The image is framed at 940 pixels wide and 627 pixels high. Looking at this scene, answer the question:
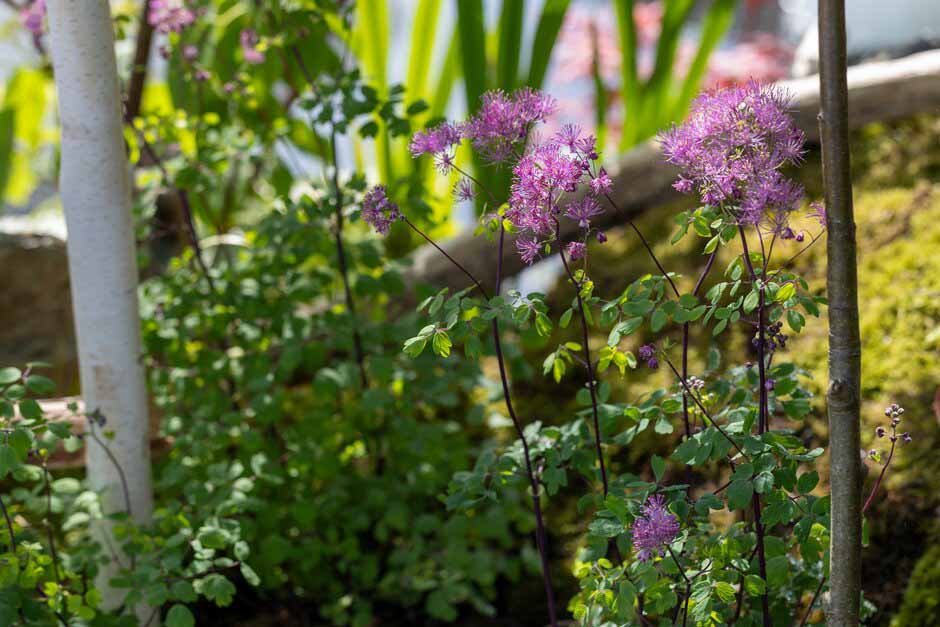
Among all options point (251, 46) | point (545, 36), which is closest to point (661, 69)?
point (545, 36)

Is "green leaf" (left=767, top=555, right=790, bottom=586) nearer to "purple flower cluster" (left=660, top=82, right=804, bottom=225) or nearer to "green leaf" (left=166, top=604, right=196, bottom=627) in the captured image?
"purple flower cluster" (left=660, top=82, right=804, bottom=225)

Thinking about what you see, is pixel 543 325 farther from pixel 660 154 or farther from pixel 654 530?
pixel 660 154

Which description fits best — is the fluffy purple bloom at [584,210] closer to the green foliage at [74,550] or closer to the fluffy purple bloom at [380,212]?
the fluffy purple bloom at [380,212]

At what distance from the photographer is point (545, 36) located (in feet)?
7.98

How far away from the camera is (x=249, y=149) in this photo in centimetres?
163

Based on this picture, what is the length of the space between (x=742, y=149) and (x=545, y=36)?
1.60 m

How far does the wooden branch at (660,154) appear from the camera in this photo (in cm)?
235

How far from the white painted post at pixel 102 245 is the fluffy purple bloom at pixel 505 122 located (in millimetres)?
741

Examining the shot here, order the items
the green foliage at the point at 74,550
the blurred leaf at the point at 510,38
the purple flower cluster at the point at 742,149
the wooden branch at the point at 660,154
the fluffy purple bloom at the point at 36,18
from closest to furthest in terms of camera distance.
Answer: the purple flower cluster at the point at 742,149 → the green foliage at the point at 74,550 → the fluffy purple bloom at the point at 36,18 → the wooden branch at the point at 660,154 → the blurred leaf at the point at 510,38

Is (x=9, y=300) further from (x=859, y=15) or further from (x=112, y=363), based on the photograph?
(x=859, y=15)

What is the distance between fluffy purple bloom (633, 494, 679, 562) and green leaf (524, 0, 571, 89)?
1.69 metres

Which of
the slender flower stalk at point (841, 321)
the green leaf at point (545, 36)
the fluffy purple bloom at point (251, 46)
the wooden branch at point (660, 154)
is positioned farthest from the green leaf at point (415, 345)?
the green leaf at point (545, 36)

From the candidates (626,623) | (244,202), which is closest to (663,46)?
(244,202)

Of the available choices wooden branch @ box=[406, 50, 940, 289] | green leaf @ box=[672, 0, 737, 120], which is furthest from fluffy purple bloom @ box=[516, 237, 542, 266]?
green leaf @ box=[672, 0, 737, 120]
